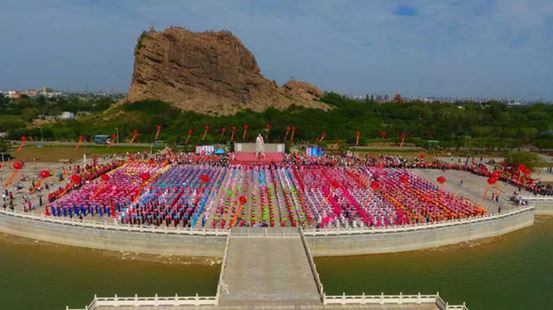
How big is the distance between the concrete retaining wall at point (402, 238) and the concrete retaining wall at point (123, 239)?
6109mm

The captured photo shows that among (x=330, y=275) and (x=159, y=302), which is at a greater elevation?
(x=159, y=302)

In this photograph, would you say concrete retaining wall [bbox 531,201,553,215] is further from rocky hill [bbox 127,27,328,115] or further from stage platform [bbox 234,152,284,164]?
rocky hill [bbox 127,27,328,115]

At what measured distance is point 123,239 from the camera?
27.0m

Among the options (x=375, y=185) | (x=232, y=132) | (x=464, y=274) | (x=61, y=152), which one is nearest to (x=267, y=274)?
(x=464, y=274)

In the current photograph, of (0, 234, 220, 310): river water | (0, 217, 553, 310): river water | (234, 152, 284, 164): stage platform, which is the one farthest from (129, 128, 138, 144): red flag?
(0, 234, 220, 310): river water

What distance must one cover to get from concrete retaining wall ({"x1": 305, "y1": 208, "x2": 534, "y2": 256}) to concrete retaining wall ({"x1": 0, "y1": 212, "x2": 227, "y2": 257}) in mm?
6109

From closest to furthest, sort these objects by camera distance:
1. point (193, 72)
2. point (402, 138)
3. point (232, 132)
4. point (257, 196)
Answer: point (257, 196) → point (232, 132) → point (402, 138) → point (193, 72)

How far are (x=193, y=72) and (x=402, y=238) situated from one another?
7305 centimetres

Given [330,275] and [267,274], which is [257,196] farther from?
[267,274]

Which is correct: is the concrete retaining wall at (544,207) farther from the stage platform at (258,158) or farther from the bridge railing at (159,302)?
the bridge railing at (159,302)

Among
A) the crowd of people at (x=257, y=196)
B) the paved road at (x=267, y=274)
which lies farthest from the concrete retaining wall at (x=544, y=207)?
the paved road at (x=267, y=274)

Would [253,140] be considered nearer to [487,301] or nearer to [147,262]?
[147,262]

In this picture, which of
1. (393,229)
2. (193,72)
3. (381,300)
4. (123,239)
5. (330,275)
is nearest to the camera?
(381,300)

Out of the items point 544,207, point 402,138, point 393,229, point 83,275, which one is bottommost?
point 83,275
